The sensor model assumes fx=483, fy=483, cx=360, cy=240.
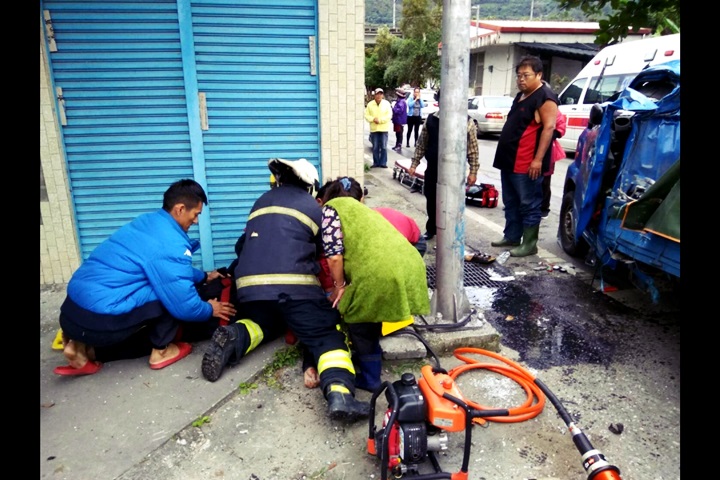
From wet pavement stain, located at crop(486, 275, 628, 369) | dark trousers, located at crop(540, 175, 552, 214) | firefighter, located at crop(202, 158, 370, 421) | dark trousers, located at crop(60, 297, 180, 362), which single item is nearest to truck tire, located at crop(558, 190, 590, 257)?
dark trousers, located at crop(540, 175, 552, 214)

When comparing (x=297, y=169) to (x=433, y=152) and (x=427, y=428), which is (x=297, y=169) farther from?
(x=433, y=152)

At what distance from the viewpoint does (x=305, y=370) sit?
3.15 meters

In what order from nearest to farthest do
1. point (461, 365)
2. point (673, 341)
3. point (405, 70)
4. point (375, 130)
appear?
point (461, 365)
point (673, 341)
point (375, 130)
point (405, 70)

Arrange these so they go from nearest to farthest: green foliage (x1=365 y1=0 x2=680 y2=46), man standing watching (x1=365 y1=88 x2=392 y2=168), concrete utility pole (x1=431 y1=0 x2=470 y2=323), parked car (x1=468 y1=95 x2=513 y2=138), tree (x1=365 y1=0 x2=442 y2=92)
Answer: concrete utility pole (x1=431 y1=0 x2=470 y2=323)
green foliage (x1=365 y1=0 x2=680 y2=46)
man standing watching (x1=365 y1=88 x2=392 y2=168)
parked car (x1=468 y1=95 x2=513 y2=138)
tree (x1=365 y1=0 x2=442 y2=92)

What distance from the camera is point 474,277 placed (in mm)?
4883

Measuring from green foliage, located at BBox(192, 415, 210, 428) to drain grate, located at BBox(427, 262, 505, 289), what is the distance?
8.12 feet

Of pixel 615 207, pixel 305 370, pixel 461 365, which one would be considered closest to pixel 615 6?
pixel 615 207

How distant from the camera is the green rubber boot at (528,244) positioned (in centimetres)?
527

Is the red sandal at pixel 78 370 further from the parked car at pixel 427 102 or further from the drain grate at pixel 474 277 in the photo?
the parked car at pixel 427 102

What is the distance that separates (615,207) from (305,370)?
8.61 ft

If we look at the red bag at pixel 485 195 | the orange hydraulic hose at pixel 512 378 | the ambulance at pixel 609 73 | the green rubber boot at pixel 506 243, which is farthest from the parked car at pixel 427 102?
the orange hydraulic hose at pixel 512 378

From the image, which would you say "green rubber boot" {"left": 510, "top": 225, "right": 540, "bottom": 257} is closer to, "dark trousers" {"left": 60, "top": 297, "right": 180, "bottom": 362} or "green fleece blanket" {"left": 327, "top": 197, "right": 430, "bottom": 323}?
"green fleece blanket" {"left": 327, "top": 197, "right": 430, "bottom": 323}

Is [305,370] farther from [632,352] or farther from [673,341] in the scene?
[673,341]

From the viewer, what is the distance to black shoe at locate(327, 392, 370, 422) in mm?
2584
